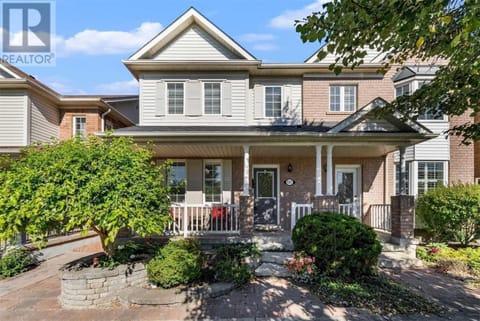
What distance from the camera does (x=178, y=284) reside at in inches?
213

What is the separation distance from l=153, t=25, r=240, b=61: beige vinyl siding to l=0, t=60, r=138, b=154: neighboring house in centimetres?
459

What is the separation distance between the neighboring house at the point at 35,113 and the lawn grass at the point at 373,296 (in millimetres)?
9815

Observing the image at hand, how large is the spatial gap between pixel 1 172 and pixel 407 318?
7.54 meters

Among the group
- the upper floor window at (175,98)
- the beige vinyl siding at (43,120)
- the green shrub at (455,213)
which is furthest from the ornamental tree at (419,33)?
the beige vinyl siding at (43,120)

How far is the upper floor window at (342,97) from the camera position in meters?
10.6

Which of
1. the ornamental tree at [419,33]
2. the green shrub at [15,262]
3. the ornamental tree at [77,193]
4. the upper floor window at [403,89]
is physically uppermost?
the upper floor window at [403,89]

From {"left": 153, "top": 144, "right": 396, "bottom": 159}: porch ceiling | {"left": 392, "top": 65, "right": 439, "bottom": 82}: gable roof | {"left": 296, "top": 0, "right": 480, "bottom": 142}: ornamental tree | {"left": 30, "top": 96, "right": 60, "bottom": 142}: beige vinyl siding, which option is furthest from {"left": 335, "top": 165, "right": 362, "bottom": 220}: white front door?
{"left": 30, "top": 96, "right": 60, "bottom": 142}: beige vinyl siding

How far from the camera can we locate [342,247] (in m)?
5.88

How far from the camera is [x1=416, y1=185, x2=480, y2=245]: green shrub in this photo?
8.09m

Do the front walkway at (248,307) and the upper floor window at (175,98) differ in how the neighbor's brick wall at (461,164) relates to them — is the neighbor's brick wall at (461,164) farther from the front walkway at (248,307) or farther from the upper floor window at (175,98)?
the upper floor window at (175,98)

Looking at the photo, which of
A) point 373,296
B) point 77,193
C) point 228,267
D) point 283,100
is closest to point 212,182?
point 283,100

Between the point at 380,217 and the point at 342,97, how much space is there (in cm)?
481

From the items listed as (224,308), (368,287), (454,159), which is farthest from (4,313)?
(454,159)

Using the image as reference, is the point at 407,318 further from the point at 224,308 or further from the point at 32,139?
the point at 32,139
